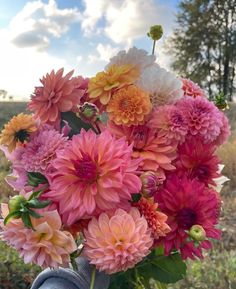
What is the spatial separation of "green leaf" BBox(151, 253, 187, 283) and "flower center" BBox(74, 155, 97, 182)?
0.24 metres

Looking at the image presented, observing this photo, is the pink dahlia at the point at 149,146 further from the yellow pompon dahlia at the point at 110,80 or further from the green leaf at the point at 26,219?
the green leaf at the point at 26,219

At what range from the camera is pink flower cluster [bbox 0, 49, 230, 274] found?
0.82 meters

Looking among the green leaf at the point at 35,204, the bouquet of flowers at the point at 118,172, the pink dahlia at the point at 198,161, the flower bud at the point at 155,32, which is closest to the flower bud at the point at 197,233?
the bouquet of flowers at the point at 118,172

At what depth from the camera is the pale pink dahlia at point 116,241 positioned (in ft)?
2.69

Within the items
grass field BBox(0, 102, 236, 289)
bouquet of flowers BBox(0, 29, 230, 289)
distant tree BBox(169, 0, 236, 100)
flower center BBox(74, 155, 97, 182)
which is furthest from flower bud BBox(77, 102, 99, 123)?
distant tree BBox(169, 0, 236, 100)

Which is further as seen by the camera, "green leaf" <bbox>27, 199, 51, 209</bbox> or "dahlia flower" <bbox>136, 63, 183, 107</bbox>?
"dahlia flower" <bbox>136, 63, 183, 107</bbox>

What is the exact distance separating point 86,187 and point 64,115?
169 millimetres

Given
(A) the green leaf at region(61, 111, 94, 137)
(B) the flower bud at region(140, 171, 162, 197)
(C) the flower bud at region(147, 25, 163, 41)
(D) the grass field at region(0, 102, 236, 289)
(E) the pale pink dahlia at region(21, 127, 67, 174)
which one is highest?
(C) the flower bud at region(147, 25, 163, 41)

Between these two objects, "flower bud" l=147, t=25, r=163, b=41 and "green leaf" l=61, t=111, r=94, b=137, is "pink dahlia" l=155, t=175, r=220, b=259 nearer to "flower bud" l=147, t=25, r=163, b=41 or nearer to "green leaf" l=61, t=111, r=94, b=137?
"green leaf" l=61, t=111, r=94, b=137

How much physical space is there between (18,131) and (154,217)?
0.26 meters

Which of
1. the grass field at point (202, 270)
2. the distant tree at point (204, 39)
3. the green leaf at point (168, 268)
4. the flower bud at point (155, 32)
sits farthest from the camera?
the distant tree at point (204, 39)

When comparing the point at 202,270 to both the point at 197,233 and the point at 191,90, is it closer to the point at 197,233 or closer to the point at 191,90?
the point at 191,90

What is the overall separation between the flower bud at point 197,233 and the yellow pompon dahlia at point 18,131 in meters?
0.29

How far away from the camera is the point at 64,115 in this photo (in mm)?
954
